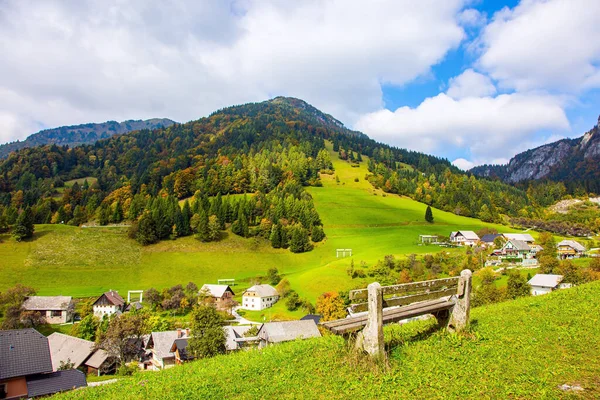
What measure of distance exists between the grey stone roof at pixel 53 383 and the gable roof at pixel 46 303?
43.6 meters

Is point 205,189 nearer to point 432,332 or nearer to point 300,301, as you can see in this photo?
point 300,301

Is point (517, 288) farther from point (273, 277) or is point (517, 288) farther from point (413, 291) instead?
point (273, 277)

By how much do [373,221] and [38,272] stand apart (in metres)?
88.8

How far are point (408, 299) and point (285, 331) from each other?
29538 millimetres

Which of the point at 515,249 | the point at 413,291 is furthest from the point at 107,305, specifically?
the point at 515,249

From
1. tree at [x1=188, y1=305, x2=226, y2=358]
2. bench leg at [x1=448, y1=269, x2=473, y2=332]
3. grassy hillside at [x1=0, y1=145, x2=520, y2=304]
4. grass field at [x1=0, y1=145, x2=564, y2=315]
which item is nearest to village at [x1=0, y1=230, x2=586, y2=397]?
bench leg at [x1=448, y1=269, x2=473, y2=332]

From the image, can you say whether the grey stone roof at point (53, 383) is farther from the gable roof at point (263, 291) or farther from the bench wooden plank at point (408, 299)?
the gable roof at point (263, 291)

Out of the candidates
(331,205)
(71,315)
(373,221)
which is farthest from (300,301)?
(331,205)

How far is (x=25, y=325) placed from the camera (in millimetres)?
47938

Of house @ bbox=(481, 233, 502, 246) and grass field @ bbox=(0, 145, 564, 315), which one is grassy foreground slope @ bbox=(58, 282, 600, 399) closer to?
grass field @ bbox=(0, 145, 564, 315)

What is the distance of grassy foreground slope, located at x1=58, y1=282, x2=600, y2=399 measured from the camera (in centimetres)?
659

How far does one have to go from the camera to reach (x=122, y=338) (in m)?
38.8

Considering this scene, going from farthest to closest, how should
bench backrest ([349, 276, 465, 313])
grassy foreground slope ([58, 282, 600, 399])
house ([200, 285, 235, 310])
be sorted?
house ([200, 285, 235, 310]), bench backrest ([349, 276, 465, 313]), grassy foreground slope ([58, 282, 600, 399])

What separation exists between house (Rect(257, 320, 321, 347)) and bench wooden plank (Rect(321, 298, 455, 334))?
2745cm
